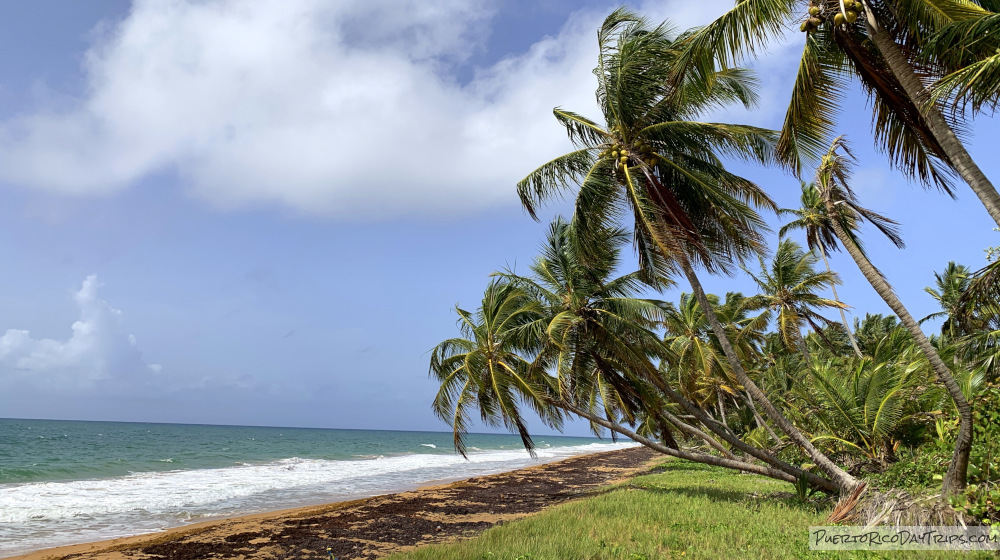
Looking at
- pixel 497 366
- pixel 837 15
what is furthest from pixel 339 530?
pixel 837 15

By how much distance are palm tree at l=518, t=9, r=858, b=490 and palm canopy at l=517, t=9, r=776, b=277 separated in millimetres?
21

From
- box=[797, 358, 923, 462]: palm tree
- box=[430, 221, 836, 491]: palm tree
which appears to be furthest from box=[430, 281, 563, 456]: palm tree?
box=[797, 358, 923, 462]: palm tree

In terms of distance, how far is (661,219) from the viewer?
1016 cm

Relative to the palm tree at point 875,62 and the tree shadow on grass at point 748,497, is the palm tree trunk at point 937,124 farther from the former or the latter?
the tree shadow on grass at point 748,497

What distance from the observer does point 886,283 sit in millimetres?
9094

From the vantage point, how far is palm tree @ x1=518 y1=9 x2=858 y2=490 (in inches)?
411

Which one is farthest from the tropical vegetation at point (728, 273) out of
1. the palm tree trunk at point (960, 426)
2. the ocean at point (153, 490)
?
the ocean at point (153, 490)

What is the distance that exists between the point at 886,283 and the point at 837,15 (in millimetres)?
4802

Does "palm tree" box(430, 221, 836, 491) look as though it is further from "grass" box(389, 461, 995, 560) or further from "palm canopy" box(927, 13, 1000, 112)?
"palm canopy" box(927, 13, 1000, 112)

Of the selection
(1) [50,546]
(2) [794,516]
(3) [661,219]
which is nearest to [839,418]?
(2) [794,516]

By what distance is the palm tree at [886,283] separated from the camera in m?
7.27

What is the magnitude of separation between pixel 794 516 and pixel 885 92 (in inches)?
294

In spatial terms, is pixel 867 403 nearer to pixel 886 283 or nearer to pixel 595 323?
pixel 886 283

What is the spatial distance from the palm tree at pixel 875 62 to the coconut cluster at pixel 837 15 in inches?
0.5
